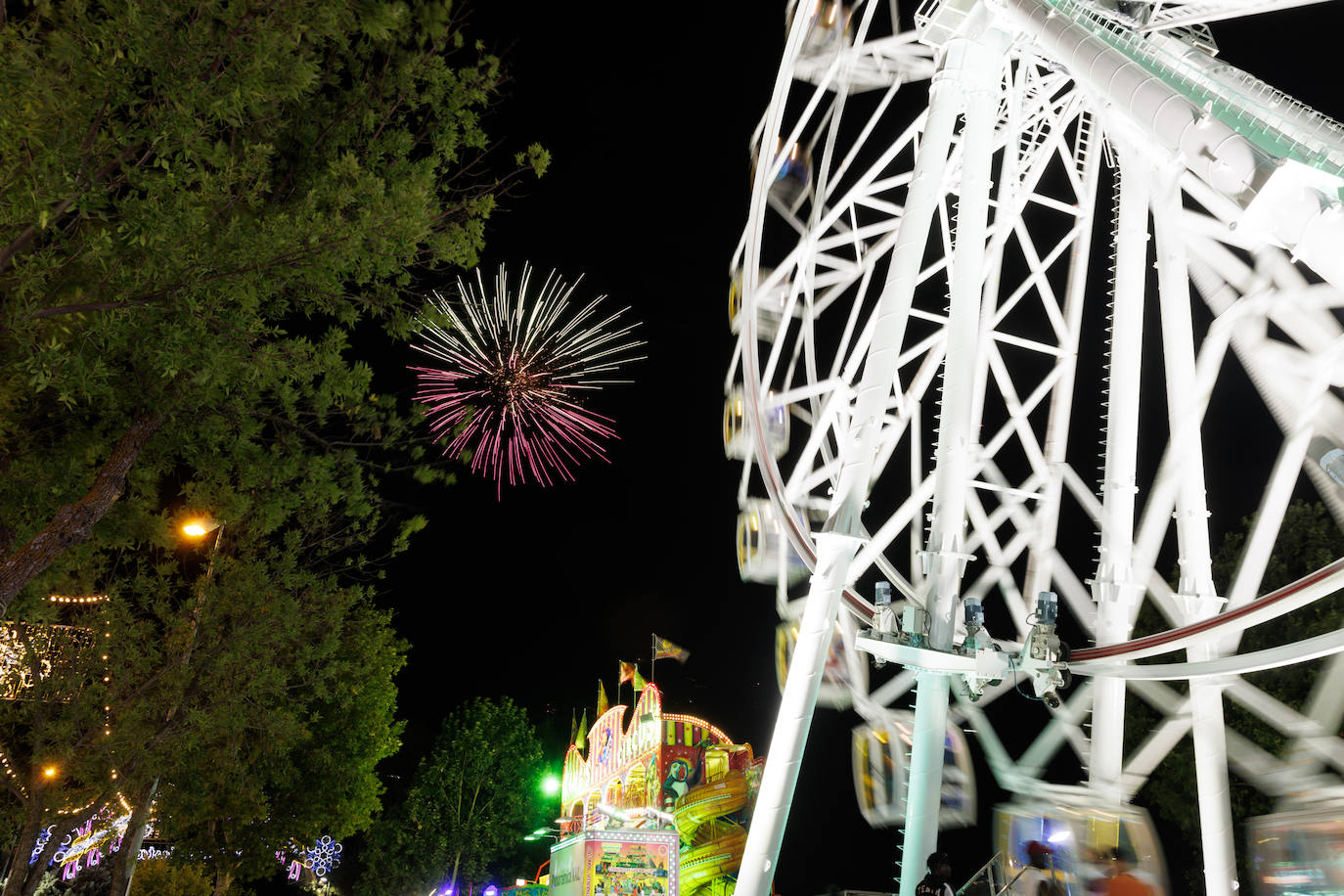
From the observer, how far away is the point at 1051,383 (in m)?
14.9

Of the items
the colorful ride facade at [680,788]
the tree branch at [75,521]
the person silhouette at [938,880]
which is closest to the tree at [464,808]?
the colorful ride facade at [680,788]

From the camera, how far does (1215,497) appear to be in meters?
32.3

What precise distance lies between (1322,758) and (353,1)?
9.68 m

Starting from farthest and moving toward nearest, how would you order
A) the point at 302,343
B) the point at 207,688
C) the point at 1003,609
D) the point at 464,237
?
the point at 1003,609 → the point at 207,688 → the point at 464,237 → the point at 302,343

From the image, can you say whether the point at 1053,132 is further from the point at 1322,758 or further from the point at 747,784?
the point at 747,784

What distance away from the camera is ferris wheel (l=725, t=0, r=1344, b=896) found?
648cm

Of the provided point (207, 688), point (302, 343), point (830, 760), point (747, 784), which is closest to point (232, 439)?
point (302, 343)

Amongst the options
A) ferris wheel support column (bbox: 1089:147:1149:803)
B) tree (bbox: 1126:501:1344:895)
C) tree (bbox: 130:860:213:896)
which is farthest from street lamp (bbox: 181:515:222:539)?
tree (bbox: 1126:501:1344:895)

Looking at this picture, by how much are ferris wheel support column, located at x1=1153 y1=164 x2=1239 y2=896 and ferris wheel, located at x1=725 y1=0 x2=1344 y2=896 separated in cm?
3

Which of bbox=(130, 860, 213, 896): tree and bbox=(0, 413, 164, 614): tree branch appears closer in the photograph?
bbox=(0, 413, 164, 614): tree branch

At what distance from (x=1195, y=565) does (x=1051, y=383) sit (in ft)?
15.3

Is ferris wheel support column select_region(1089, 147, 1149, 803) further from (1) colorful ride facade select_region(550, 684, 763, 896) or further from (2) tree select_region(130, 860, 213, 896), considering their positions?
(2) tree select_region(130, 860, 213, 896)

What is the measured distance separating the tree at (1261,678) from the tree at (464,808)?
99.0ft

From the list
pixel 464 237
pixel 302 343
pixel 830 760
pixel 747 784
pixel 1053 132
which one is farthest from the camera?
pixel 830 760
